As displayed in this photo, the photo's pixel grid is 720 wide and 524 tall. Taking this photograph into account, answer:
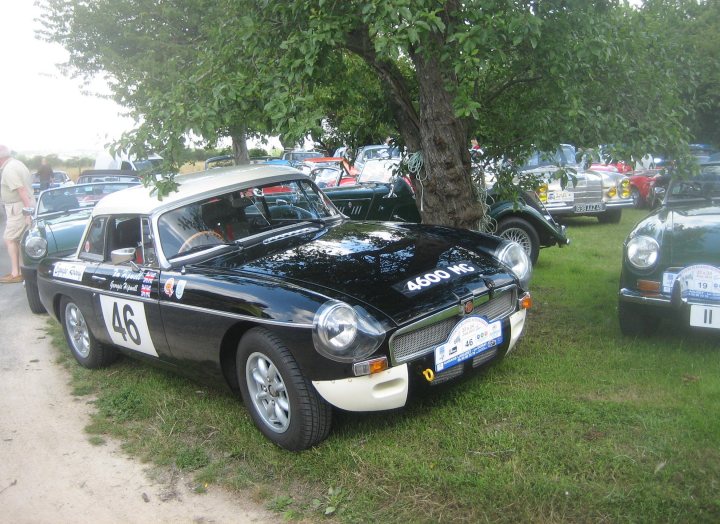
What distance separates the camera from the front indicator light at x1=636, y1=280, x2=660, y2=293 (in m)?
4.60

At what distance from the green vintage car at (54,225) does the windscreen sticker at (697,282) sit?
510cm

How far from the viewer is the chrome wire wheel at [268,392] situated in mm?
3777

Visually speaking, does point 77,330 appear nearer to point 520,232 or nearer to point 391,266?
point 391,266

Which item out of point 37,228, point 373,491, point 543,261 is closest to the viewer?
point 373,491

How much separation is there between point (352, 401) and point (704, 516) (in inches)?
67.0

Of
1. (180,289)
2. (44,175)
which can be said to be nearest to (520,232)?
(180,289)

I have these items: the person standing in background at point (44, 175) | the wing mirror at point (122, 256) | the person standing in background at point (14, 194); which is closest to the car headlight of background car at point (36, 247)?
the person standing in background at point (14, 194)

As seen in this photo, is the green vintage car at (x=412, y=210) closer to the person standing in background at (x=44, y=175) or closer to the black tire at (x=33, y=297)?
the black tire at (x=33, y=297)

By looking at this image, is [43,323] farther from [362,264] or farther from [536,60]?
[536,60]

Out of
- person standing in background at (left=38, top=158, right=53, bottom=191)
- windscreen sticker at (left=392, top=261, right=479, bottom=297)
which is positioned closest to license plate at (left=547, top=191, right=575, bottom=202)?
windscreen sticker at (left=392, top=261, right=479, bottom=297)

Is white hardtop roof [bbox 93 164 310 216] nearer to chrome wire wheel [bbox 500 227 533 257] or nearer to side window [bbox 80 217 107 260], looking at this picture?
side window [bbox 80 217 107 260]

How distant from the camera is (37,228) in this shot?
8070 mm

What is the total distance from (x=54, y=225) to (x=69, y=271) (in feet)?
10.2

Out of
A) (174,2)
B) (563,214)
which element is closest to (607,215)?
(563,214)
